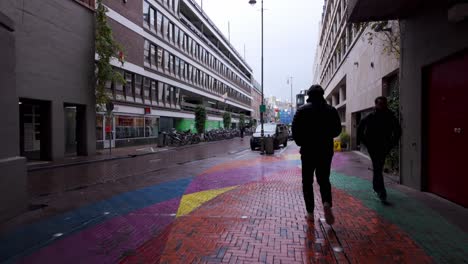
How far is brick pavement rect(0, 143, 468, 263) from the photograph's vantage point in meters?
3.90

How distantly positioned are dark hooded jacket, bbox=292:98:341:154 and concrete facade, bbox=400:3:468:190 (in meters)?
2.48

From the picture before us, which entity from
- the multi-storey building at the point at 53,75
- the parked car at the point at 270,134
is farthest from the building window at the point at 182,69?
the multi-storey building at the point at 53,75

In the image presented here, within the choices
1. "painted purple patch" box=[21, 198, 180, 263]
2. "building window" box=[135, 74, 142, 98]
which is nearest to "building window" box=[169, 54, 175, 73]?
"building window" box=[135, 74, 142, 98]

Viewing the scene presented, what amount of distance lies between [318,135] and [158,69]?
30.1 m

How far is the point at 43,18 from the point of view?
52.2 ft

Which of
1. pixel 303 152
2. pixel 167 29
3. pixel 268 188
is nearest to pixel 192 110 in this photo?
pixel 167 29

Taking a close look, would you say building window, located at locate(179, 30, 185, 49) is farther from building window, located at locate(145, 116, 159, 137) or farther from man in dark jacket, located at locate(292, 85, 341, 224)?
man in dark jacket, located at locate(292, 85, 341, 224)

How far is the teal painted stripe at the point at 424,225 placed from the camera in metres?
3.90

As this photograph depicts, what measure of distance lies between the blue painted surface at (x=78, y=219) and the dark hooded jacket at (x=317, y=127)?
10.6ft

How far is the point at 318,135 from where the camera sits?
4.96 m

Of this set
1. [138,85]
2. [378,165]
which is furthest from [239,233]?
[138,85]

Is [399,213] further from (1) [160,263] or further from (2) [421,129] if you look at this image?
(1) [160,263]

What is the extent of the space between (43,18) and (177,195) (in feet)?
42.5

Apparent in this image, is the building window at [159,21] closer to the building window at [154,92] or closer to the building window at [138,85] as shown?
the building window at [154,92]
